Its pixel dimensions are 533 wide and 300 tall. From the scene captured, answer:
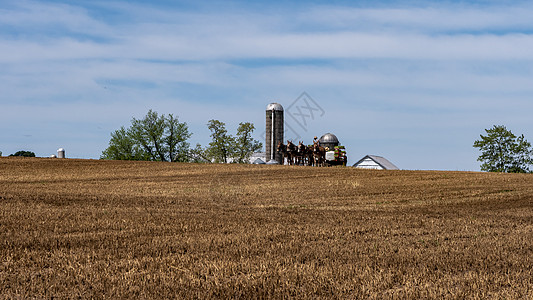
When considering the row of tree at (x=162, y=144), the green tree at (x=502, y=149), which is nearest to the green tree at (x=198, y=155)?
the row of tree at (x=162, y=144)

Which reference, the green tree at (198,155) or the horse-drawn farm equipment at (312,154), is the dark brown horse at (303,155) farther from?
the green tree at (198,155)

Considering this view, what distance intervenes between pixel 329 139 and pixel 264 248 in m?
76.4

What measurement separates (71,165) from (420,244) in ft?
136

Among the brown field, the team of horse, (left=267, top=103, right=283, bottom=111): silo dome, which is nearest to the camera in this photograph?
the brown field

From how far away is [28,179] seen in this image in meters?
36.9

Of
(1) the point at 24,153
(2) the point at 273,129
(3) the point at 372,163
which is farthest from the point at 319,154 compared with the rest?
(1) the point at 24,153

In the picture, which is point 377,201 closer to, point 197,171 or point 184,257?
point 184,257

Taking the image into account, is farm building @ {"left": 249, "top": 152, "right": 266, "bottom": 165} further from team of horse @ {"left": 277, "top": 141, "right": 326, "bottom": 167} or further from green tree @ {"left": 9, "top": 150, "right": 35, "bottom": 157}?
green tree @ {"left": 9, "top": 150, "right": 35, "bottom": 157}

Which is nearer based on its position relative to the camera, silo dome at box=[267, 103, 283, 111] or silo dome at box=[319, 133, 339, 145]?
silo dome at box=[267, 103, 283, 111]

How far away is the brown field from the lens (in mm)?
7898

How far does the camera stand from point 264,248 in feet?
35.8

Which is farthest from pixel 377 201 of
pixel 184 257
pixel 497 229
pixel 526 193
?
pixel 184 257

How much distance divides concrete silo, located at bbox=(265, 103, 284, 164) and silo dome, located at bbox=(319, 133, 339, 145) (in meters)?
7.31

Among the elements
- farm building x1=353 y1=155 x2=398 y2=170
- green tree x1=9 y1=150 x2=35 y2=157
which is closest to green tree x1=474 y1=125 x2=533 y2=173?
farm building x1=353 y1=155 x2=398 y2=170
